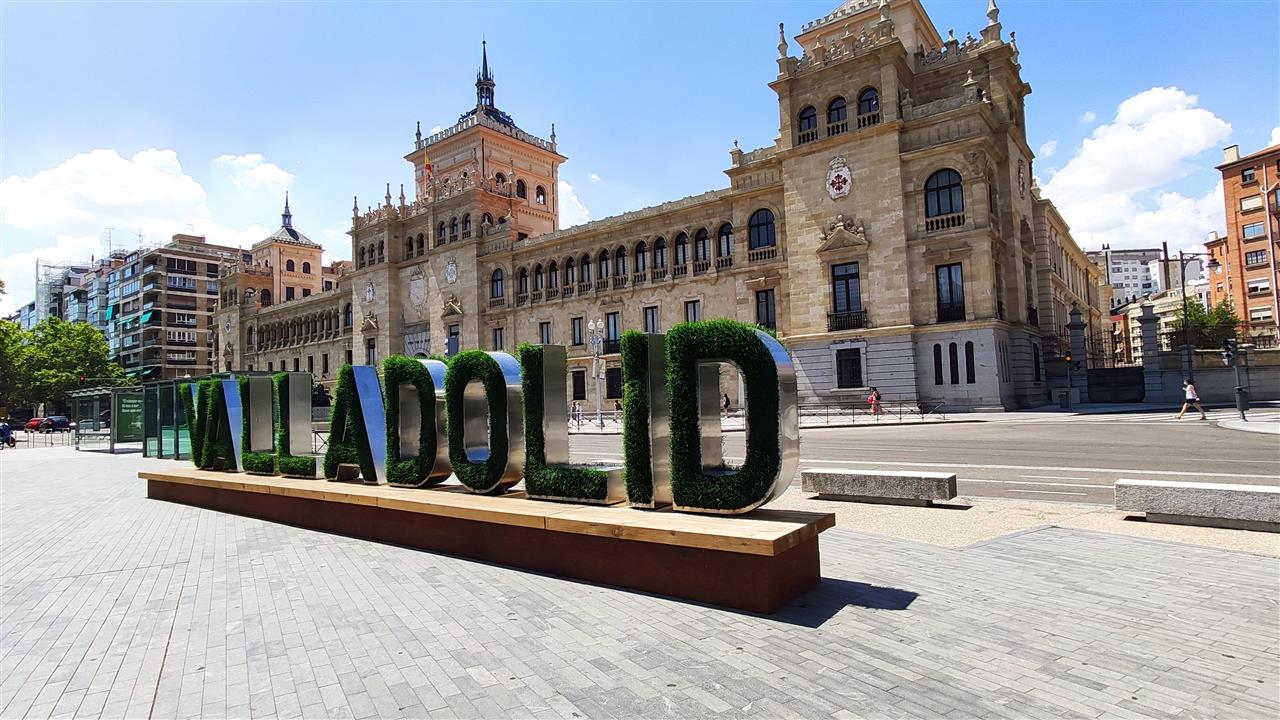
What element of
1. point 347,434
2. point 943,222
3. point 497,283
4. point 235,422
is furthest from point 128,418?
point 943,222

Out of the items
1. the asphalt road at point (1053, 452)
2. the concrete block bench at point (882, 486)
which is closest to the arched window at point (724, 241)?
the asphalt road at point (1053, 452)

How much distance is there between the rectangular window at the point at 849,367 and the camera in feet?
107

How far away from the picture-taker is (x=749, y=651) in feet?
14.6

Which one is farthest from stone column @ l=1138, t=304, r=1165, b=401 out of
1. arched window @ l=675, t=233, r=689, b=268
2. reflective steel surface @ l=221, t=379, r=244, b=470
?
reflective steel surface @ l=221, t=379, r=244, b=470

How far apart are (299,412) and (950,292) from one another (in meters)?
28.1

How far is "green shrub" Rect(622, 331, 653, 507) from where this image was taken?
22.4 ft

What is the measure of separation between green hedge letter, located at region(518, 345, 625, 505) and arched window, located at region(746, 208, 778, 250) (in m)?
31.0

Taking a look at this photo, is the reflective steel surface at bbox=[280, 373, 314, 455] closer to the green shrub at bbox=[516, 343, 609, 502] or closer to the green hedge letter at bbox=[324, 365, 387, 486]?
the green hedge letter at bbox=[324, 365, 387, 486]

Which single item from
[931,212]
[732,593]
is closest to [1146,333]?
[931,212]

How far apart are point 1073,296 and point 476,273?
45.0 m

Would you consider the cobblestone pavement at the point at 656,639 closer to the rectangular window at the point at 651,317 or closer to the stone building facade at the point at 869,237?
the stone building facade at the point at 869,237

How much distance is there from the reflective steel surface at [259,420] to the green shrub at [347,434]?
2532 millimetres

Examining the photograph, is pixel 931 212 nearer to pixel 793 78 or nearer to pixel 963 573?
pixel 793 78

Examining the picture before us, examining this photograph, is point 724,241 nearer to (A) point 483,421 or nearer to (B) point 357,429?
(B) point 357,429
